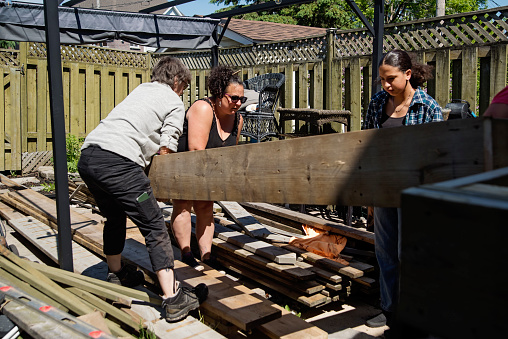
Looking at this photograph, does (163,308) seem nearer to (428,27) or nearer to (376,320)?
(376,320)

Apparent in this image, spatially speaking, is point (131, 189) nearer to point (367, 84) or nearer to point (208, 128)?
point (208, 128)

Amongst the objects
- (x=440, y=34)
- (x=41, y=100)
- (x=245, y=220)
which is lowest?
(x=245, y=220)

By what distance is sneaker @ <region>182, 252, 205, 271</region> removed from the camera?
154 inches

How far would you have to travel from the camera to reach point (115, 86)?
37.3 feet

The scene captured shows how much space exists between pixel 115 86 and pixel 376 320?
9559 millimetres

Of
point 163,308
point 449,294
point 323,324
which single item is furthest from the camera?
point 323,324

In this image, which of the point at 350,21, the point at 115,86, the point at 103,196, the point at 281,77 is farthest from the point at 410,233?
the point at 350,21

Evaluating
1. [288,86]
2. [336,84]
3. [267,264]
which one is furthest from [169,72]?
[288,86]

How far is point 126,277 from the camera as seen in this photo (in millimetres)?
3646

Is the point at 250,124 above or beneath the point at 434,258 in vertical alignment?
above

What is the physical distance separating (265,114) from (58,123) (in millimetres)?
4303

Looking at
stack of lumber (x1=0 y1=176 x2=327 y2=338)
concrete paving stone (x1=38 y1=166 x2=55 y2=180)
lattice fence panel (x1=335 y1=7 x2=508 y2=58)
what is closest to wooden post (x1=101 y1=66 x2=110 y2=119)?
concrete paving stone (x1=38 y1=166 x2=55 y2=180)

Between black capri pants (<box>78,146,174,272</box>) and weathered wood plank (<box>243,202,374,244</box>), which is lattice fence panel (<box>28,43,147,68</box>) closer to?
weathered wood plank (<box>243,202,374,244</box>)

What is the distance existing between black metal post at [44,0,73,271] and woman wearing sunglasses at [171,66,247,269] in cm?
87
